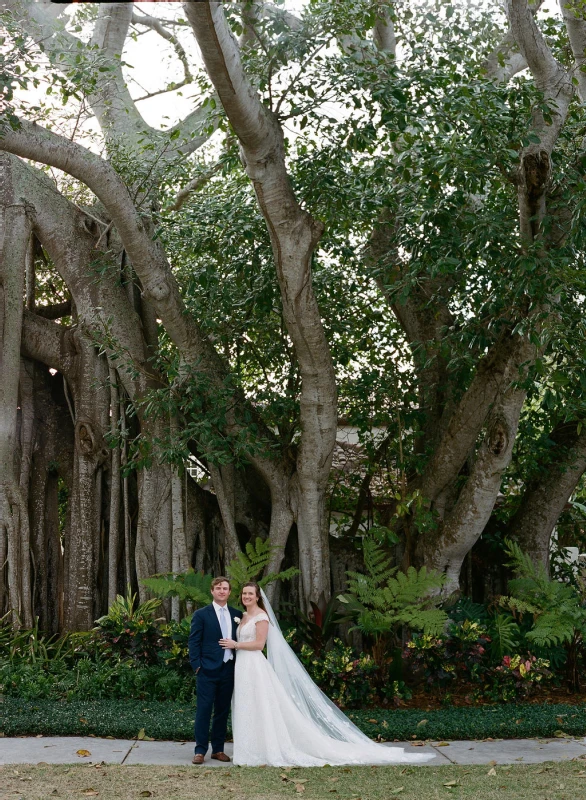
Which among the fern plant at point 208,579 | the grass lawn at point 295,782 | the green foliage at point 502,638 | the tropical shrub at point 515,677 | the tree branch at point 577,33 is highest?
the tree branch at point 577,33

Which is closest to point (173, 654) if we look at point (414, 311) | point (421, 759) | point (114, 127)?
point (421, 759)

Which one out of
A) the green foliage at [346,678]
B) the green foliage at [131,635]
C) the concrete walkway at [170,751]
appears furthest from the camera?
the green foliage at [131,635]

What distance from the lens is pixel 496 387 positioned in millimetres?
8391

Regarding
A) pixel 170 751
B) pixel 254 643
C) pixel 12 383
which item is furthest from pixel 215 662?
pixel 12 383

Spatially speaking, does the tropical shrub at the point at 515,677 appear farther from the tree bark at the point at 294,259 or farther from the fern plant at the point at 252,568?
the fern plant at the point at 252,568

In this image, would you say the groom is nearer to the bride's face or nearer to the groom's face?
the groom's face

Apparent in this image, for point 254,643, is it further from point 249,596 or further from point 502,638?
point 502,638

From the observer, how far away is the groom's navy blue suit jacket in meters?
6.30

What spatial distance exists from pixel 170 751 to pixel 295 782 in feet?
4.08

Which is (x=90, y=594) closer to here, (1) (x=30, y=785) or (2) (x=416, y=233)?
(1) (x=30, y=785)

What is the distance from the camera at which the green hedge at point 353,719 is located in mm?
6812

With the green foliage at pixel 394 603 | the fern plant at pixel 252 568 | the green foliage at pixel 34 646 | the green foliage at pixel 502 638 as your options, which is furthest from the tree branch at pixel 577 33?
the green foliage at pixel 34 646

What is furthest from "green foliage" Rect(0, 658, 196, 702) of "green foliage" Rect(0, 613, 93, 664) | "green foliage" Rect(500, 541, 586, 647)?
"green foliage" Rect(500, 541, 586, 647)

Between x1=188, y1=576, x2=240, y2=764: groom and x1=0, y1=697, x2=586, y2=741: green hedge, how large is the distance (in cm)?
57
